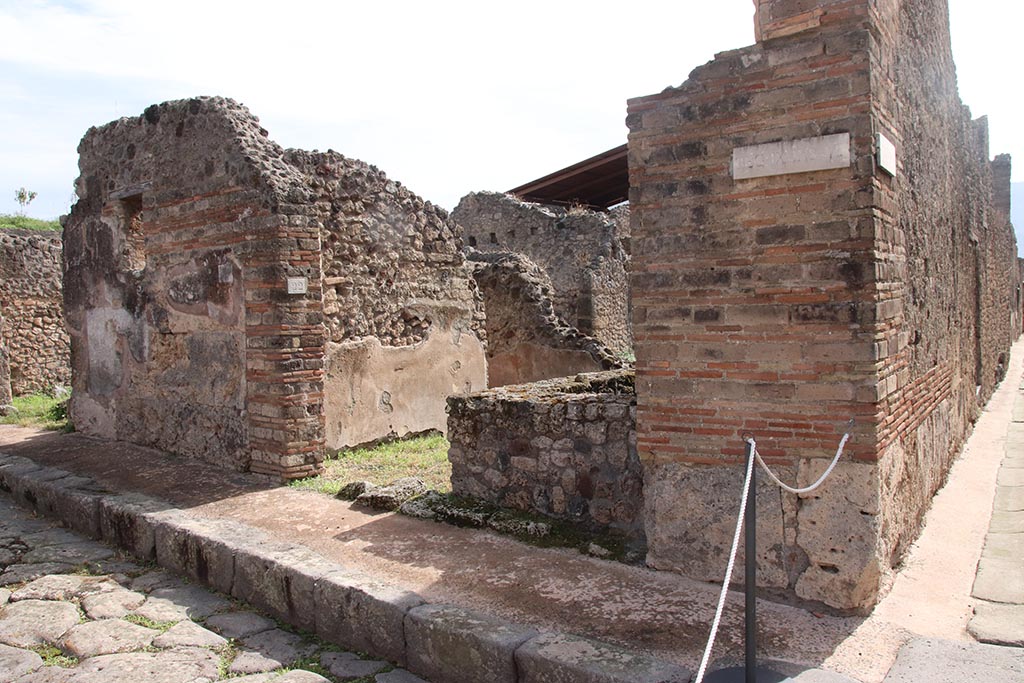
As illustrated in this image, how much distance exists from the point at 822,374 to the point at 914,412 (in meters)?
1.40

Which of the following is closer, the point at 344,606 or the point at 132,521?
the point at 344,606

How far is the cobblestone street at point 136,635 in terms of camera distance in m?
3.83

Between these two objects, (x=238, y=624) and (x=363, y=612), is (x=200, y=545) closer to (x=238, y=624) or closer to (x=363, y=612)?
(x=238, y=624)

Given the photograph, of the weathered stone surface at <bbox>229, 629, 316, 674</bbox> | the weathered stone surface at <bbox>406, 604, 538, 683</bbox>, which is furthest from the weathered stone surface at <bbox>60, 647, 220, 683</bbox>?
the weathered stone surface at <bbox>406, 604, 538, 683</bbox>

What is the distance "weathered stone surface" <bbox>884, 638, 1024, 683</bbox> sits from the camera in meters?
3.09

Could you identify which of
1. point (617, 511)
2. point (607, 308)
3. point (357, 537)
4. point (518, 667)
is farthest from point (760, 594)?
point (607, 308)

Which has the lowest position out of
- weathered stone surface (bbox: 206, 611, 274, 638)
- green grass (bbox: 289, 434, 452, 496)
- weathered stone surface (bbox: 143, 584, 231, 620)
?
weathered stone surface (bbox: 206, 611, 274, 638)

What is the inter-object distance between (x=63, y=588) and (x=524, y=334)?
7.95m

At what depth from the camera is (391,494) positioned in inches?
227

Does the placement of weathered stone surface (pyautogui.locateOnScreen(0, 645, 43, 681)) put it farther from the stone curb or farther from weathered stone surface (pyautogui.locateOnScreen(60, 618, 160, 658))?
the stone curb

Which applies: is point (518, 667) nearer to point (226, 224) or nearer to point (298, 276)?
point (298, 276)

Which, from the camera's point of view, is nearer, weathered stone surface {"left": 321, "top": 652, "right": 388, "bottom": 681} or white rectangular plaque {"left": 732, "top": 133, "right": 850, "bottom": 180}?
white rectangular plaque {"left": 732, "top": 133, "right": 850, "bottom": 180}

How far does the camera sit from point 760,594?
3.93 metres

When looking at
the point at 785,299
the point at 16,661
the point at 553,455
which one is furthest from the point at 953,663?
the point at 16,661
